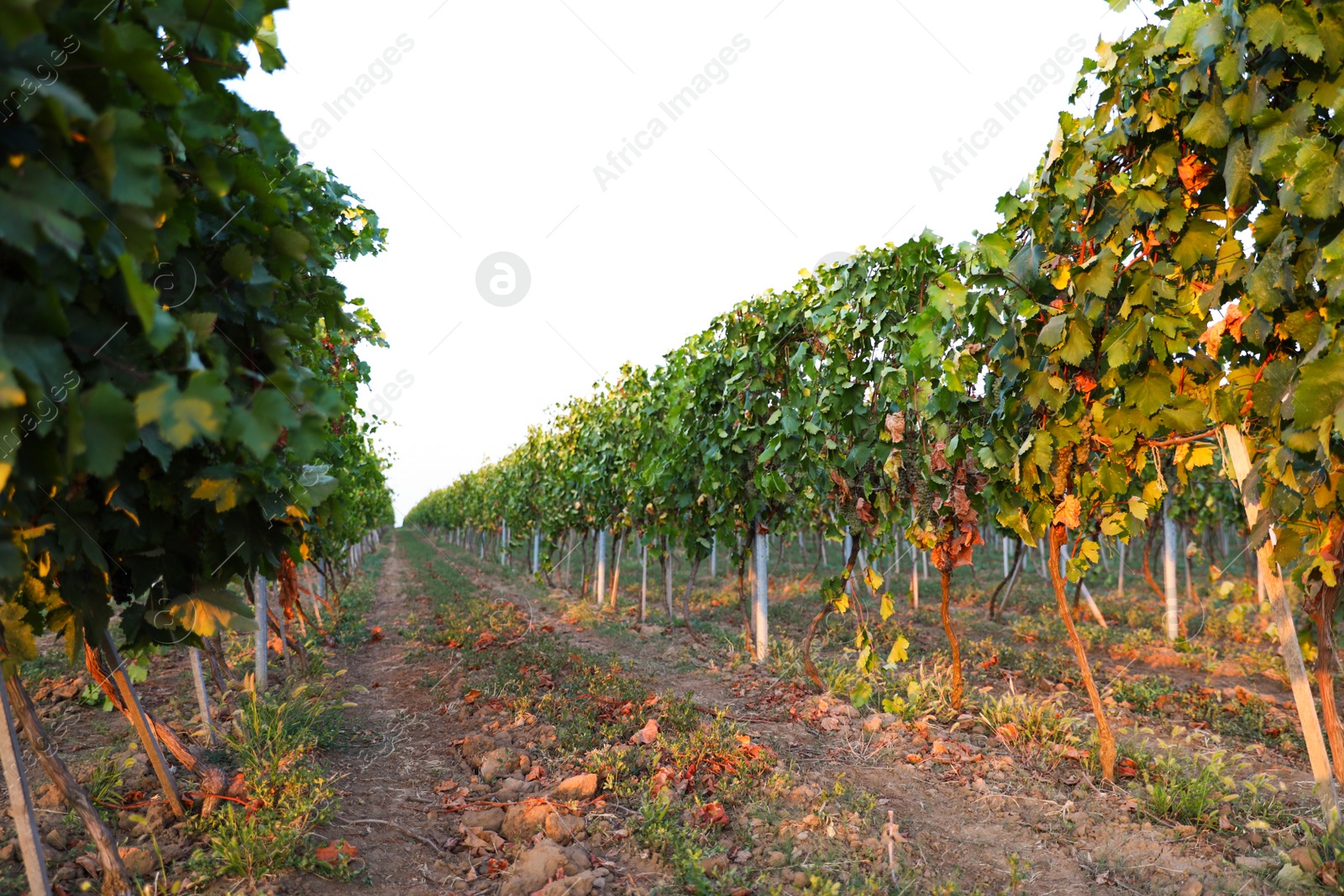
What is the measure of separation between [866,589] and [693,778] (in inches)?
444

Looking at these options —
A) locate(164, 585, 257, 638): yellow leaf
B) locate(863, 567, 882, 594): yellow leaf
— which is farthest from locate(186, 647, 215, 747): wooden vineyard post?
locate(863, 567, 882, 594): yellow leaf

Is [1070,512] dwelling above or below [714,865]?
above

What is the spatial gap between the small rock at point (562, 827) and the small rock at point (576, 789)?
301 mm

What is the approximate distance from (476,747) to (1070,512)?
153 inches

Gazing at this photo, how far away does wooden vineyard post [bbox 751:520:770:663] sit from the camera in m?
7.12

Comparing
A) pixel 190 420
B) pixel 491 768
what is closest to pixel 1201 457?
pixel 190 420

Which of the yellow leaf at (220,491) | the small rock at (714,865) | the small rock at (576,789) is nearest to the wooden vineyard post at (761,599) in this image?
the small rock at (576,789)

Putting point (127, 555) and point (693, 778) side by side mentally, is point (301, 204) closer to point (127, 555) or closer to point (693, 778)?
point (127, 555)

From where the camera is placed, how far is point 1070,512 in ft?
11.9

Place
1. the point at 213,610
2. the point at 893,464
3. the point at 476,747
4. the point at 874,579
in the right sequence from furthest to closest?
1. the point at 874,579
2. the point at 893,464
3. the point at 476,747
4. the point at 213,610

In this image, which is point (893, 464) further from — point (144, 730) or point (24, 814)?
point (24, 814)

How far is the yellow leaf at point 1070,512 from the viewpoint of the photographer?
11.8 feet

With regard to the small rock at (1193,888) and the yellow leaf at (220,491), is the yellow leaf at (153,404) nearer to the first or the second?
the yellow leaf at (220,491)

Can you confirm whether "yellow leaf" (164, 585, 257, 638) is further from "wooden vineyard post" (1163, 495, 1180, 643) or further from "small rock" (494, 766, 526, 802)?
"wooden vineyard post" (1163, 495, 1180, 643)
